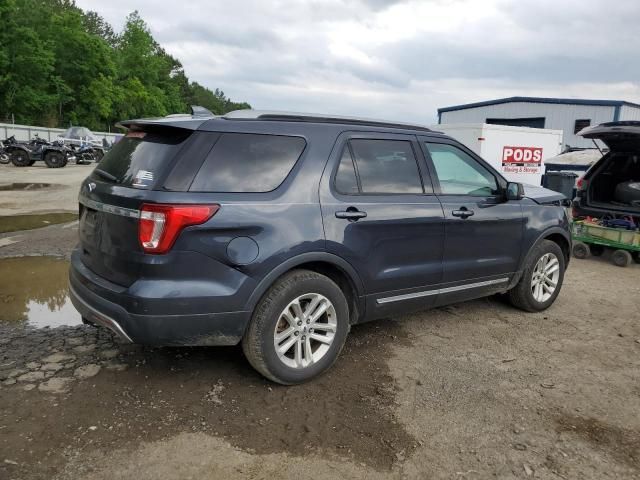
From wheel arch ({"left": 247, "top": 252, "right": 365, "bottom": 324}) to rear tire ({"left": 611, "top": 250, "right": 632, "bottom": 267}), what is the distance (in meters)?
5.74

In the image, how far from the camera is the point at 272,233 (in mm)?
3299

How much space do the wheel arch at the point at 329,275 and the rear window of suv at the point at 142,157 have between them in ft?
3.00

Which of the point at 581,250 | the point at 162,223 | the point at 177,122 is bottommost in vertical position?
the point at 581,250

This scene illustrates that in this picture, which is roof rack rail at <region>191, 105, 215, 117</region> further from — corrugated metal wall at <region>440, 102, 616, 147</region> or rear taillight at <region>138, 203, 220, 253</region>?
corrugated metal wall at <region>440, 102, 616, 147</region>

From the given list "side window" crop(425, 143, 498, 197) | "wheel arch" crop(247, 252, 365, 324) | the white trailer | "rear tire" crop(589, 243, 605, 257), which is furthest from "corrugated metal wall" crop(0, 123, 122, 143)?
"wheel arch" crop(247, 252, 365, 324)

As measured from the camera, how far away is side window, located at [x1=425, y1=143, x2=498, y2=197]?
4.40 metres

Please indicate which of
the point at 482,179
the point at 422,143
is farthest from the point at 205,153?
the point at 482,179

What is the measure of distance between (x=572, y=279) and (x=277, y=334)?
5.05m

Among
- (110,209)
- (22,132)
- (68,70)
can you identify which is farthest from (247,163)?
(68,70)

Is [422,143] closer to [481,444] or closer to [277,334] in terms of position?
[277,334]

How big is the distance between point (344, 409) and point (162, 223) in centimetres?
160

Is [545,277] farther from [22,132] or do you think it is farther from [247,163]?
[22,132]

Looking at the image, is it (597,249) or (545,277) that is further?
(597,249)

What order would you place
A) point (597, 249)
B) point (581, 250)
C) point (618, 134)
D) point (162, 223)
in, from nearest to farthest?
point (162, 223), point (618, 134), point (581, 250), point (597, 249)
